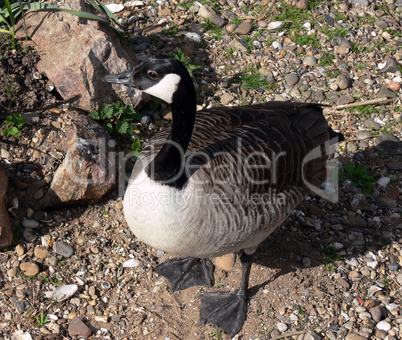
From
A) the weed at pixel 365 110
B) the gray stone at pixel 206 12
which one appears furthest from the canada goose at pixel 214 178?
the gray stone at pixel 206 12

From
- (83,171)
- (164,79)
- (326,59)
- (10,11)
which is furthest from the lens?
(326,59)

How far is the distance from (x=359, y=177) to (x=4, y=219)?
344 cm

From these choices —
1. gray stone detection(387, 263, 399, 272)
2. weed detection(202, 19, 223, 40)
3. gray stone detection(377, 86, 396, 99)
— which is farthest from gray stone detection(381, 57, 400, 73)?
gray stone detection(387, 263, 399, 272)

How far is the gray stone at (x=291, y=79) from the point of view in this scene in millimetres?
5734

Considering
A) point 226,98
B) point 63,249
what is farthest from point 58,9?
point 63,249

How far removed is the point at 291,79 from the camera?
5.74m

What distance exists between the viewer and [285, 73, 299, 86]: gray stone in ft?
18.8

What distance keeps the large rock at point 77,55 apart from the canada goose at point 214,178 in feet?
3.96

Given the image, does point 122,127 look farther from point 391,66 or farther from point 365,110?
point 391,66

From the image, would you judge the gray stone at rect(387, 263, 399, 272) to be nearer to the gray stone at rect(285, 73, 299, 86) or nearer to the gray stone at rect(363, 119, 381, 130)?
the gray stone at rect(363, 119, 381, 130)

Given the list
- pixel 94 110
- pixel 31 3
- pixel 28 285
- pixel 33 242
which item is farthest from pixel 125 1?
pixel 28 285

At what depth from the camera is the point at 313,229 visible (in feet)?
15.1

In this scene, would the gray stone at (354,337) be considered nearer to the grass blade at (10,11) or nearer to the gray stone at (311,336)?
the gray stone at (311,336)

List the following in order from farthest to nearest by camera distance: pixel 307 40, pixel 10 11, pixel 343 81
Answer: pixel 307 40
pixel 343 81
pixel 10 11
